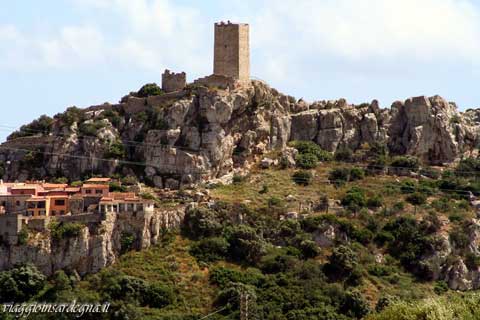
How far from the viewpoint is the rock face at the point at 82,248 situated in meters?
89.3

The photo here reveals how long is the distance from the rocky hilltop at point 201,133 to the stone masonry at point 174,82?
6.14ft

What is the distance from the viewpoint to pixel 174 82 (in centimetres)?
10969

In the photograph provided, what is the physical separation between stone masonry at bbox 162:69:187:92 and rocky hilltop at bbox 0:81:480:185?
1870 mm

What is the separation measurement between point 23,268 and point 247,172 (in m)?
22.5

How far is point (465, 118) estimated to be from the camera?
117062mm

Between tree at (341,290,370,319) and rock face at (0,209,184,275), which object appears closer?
rock face at (0,209,184,275)

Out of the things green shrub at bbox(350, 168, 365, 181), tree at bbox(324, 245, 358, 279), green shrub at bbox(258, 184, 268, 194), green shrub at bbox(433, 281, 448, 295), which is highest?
green shrub at bbox(350, 168, 365, 181)

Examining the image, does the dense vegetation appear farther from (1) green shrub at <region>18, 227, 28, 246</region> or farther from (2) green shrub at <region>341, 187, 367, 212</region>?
(1) green shrub at <region>18, 227, 28, 246</region>

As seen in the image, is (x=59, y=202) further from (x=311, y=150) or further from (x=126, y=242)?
(x=311, y=150)

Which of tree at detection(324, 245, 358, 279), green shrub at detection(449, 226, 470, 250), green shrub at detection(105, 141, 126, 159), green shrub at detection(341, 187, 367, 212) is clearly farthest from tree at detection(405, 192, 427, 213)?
green shrub at detection(105, 141, 126, 159)

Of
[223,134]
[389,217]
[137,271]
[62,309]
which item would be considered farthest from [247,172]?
[62,309]

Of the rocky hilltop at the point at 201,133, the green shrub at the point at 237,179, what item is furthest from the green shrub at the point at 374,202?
the green shrub at the point at 237,179

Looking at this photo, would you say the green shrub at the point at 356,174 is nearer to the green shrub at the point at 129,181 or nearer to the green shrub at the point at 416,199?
the green shrub at the point at 416,199

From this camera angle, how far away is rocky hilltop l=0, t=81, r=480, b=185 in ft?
336
